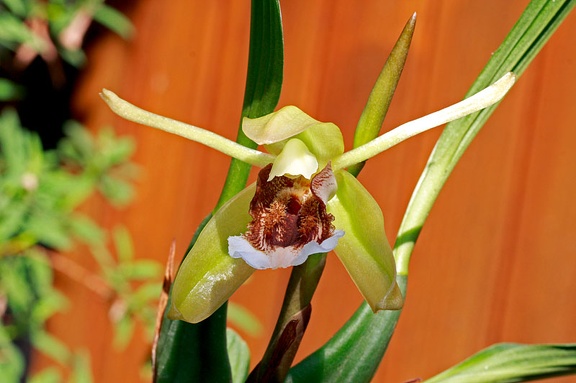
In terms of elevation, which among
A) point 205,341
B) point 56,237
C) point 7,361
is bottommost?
point 205,341

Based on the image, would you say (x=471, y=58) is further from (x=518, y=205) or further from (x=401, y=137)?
(x=401, y=137)

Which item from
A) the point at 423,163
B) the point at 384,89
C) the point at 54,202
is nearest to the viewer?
the point at 384,89

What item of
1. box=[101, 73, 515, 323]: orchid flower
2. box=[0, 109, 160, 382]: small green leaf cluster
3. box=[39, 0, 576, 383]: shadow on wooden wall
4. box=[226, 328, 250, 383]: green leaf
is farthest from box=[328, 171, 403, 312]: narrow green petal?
box=[0, 109, 160, 382]: small green leaf cluster

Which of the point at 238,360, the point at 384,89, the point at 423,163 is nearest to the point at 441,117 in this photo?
the point at 384,89

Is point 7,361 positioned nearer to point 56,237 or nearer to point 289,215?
point 56,237

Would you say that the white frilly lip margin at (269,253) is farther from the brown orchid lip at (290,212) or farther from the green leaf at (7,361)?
the green leaf at (7,361)

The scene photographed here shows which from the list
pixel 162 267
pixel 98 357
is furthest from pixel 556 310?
pixel 98 357
